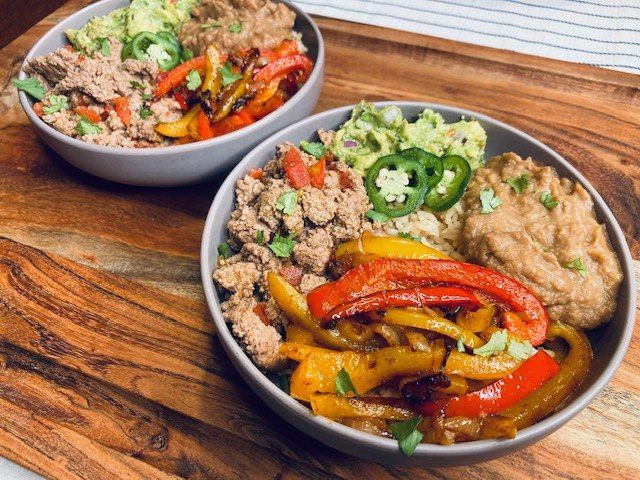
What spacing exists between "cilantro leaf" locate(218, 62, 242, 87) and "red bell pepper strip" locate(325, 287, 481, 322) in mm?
1318

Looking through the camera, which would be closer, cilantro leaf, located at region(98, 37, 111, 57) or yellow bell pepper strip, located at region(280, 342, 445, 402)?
yellow bell pepper strip, located at region(280, 342, 445, 402)

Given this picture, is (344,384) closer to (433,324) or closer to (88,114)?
(433,324)

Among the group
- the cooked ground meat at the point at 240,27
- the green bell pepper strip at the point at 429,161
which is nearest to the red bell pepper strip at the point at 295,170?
the green bell pepper strip at the point at 429,161

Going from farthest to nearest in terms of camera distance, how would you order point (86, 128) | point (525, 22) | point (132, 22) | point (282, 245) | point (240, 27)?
point (525, 22)
point (132, 22)
point (240, 27)
point (86, 128)
point (282, 245)

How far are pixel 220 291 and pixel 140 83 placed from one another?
1.23 m

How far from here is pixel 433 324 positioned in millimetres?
1733

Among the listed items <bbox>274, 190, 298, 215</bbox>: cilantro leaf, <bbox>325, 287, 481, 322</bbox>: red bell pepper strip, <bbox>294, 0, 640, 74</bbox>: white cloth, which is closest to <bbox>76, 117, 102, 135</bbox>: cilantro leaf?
<bbox>274, 190, 298, 215</bbox>: cilantro leaf

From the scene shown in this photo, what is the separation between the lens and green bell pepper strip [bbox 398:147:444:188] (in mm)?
2256

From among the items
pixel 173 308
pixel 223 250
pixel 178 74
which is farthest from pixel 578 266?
pixel 178 74

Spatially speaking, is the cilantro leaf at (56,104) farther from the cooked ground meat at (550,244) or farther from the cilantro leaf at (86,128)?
the cooked ground meat at (550,244)

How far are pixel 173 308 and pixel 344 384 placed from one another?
89cm

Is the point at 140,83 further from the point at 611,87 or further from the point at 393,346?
the point at 611,87

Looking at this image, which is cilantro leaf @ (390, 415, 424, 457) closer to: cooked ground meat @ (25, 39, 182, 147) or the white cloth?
cooked ground meat @ (25, 39, 182, 147)

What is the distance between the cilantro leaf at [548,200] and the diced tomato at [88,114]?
189 cm
